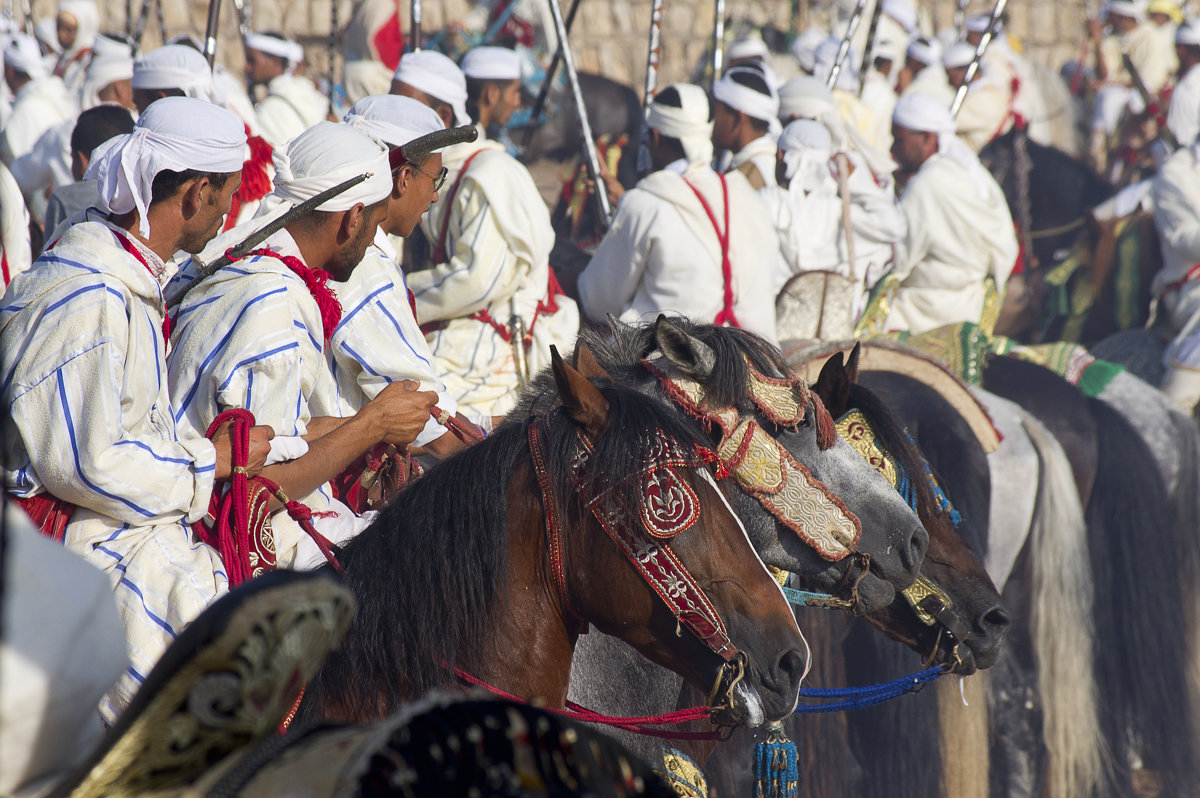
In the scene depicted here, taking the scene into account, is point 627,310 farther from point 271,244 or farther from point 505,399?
point 271,244

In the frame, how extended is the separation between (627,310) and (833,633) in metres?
1.65

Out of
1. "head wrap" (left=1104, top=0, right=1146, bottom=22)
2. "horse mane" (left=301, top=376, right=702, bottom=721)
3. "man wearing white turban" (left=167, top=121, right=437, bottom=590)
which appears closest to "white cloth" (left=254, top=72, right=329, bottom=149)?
"man wearing white turban" (left=167, top=121, right=437, bottom=590)

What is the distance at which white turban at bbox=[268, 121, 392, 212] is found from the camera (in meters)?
3.10

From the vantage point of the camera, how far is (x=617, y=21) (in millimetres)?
14289

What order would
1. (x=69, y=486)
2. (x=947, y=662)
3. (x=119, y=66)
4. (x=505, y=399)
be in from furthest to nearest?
(x=119, y=66)
(x=505, y=399)
(x=947, y=662)
(x=69, y=486)

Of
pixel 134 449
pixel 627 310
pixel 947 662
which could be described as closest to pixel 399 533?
pixel 134 449

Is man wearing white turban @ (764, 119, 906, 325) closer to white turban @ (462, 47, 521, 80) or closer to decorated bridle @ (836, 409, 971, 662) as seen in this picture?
white turban @ (462, 47, 521, 80)

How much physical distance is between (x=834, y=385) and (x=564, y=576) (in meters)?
1.72

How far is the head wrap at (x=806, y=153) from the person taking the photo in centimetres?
676

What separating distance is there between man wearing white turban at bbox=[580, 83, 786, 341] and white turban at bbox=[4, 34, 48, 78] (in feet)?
17.2

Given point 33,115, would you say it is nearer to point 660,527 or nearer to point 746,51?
point 746,51

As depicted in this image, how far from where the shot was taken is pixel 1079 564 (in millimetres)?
5918

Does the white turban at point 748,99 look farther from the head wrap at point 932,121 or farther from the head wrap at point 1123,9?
the head wrap at point 1123,9

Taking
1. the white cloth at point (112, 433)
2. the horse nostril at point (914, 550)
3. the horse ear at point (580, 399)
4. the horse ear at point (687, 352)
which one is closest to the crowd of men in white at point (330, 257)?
the white cloth at point (112, 433)
